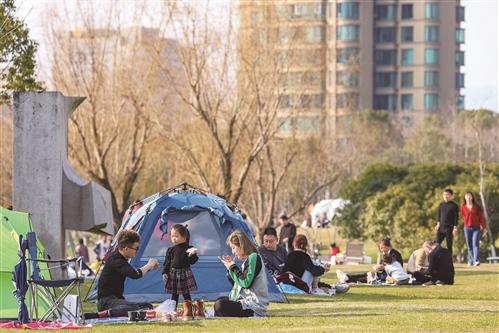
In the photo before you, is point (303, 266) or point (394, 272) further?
point (394, 272)

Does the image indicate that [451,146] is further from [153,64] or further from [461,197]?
[461,197]

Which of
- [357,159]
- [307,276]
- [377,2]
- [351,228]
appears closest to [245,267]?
[307,276]

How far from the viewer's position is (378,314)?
58.8 ft

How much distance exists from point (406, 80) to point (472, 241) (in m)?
123

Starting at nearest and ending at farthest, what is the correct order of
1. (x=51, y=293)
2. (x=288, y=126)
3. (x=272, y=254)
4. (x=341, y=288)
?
(x=51, y=293) → (x=341, y=288) → (x=272, y=254) → (x=288, y=126)

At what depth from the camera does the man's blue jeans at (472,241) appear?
3131 centimetres

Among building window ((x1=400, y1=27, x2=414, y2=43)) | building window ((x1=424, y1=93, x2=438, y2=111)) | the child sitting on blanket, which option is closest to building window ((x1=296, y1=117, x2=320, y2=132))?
the child sitting on blanket

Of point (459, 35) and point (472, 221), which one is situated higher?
point (459, 35)

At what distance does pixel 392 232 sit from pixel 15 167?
19.5 m

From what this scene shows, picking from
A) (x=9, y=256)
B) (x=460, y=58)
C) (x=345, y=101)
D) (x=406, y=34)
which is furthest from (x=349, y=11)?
(x=9, y=256)

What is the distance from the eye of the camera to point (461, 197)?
3950 cm

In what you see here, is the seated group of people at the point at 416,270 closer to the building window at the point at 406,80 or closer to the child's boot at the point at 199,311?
the child's boot at the point at 199,311

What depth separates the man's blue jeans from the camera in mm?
31311

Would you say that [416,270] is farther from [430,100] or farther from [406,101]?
[406,101]
